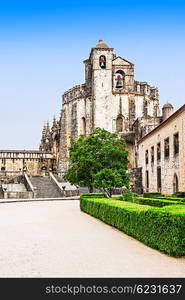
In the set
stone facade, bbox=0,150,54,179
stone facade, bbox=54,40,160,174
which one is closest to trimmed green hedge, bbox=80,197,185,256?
stone facade, bbox=54,40,160,174

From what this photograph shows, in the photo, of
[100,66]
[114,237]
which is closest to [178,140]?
[114,237]

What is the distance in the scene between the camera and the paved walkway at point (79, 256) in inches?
314

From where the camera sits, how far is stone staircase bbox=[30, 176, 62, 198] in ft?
158

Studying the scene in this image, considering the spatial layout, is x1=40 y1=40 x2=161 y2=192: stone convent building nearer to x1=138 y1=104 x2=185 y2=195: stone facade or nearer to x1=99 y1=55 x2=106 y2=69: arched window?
x1=99 y1=55 x2=106 y2=69: arched window

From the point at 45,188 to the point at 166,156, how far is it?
20668 mm

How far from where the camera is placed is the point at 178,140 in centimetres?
3000

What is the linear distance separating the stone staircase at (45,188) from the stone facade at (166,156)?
10.6 metres

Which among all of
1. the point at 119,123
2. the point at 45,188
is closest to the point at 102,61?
the point at 119,123

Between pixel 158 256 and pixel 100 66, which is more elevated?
pixel 100 66

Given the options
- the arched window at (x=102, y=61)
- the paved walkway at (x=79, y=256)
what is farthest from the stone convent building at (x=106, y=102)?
the paved walkway at (x=79, y=256)

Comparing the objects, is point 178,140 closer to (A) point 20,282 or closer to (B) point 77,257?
(B) point 77,257

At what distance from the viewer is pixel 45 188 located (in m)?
51.0

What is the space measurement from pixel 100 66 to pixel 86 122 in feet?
32.5

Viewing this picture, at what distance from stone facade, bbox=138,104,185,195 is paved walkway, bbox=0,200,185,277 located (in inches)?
599
